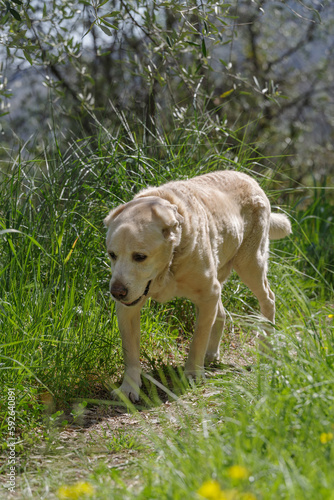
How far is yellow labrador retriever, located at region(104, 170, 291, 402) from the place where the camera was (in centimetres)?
365

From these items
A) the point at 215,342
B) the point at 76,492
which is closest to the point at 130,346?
the point at 215,342

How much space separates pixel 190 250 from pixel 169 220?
1.15 ft

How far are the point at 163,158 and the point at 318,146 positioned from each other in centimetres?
663

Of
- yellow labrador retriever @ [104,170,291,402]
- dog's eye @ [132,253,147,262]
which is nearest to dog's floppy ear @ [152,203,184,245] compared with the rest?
yellow labrador retriever @ [104,170,291,402]

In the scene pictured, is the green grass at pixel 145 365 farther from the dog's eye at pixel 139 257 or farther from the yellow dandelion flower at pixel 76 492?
the dog's eye at pixel 139 257

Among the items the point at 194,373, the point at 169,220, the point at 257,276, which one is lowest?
the point at 194,373

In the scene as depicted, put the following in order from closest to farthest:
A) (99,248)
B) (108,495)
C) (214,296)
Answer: (108,495), (214,296), (99,248)

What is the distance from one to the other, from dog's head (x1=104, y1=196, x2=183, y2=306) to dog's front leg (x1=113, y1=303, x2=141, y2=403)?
19cm

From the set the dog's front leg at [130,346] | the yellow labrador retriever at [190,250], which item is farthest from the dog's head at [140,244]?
the dog's front leg at [130,346]

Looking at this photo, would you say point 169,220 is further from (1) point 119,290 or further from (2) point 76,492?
(2) point 76,492

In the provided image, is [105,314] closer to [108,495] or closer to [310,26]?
[108,495]

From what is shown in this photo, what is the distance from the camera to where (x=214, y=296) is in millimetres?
4172

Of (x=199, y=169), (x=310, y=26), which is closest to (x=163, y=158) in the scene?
(x=199, y=169)

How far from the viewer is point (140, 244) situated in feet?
11.9
